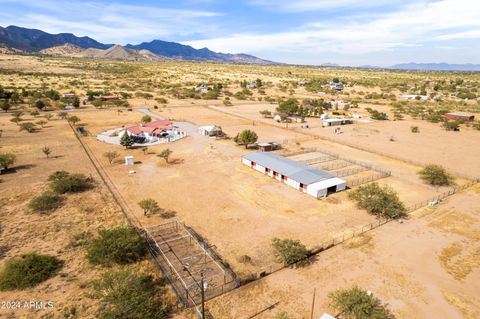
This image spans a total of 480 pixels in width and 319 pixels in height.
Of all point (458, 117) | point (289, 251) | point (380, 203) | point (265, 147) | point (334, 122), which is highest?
point (458, 117)

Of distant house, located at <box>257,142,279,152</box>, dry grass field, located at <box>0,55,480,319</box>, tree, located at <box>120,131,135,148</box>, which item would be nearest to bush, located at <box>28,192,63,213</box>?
dry grass field, located at <box>0,55,480,319</box>

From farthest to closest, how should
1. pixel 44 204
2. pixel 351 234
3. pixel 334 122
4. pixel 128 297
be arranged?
pixel 334 122 → pixel 44 204 → pixel 351 234 → pixel 128 297

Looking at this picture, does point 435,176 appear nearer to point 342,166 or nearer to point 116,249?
point 342,166

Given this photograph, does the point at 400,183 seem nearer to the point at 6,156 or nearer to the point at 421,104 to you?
the point at 6,156

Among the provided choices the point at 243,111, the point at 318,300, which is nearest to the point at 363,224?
the point at 318,300

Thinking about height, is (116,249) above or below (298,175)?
below

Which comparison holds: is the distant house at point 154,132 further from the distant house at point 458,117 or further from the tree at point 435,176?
the distant house at point 458,117

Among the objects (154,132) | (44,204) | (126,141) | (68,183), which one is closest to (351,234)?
(44,204)
